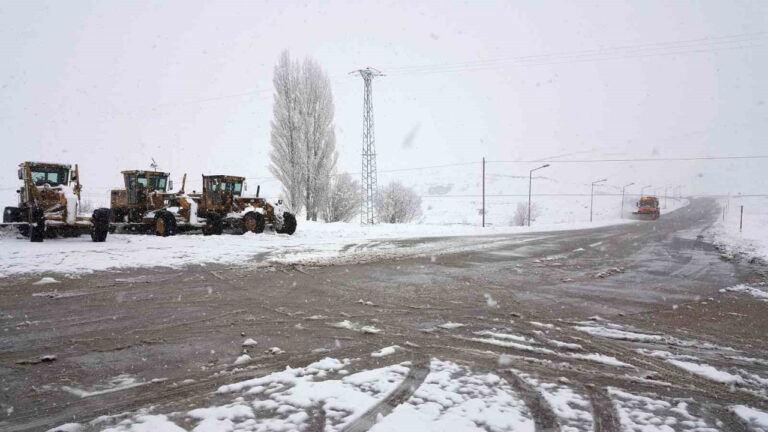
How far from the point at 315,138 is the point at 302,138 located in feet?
3.20

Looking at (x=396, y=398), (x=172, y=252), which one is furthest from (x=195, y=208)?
(x=396, y=398)

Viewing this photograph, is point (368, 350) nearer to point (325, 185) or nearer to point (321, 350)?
point (321, 350)

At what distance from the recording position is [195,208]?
18531 mm

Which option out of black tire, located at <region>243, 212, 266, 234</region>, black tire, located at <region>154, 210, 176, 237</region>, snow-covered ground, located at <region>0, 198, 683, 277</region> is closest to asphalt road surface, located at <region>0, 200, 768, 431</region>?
snow-covered ground, located at <region>0, 198, 683, 277</region>

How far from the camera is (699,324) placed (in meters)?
5.79

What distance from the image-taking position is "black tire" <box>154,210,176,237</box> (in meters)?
17.2

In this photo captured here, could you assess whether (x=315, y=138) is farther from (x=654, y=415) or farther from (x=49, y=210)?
(x=654, y=415)

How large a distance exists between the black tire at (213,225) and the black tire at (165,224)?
4.16 ft

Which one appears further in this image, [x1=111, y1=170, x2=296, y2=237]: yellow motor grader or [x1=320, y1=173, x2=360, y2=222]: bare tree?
[x1=320, y1=173, x2=360, y2=222]: bare tree

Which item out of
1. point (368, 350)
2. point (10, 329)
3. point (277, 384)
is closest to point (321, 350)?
point (368, 350)

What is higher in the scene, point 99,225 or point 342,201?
point 342,201

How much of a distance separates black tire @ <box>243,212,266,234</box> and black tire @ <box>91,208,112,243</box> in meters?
5.11

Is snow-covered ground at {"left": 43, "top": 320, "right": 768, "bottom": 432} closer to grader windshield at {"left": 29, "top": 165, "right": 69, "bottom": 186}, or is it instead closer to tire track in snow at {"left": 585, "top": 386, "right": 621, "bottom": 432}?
tire track in snow at {"left": 585, "top": 386, "right": 621, "bottom": 432}

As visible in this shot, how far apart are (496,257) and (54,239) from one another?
50.0ft
